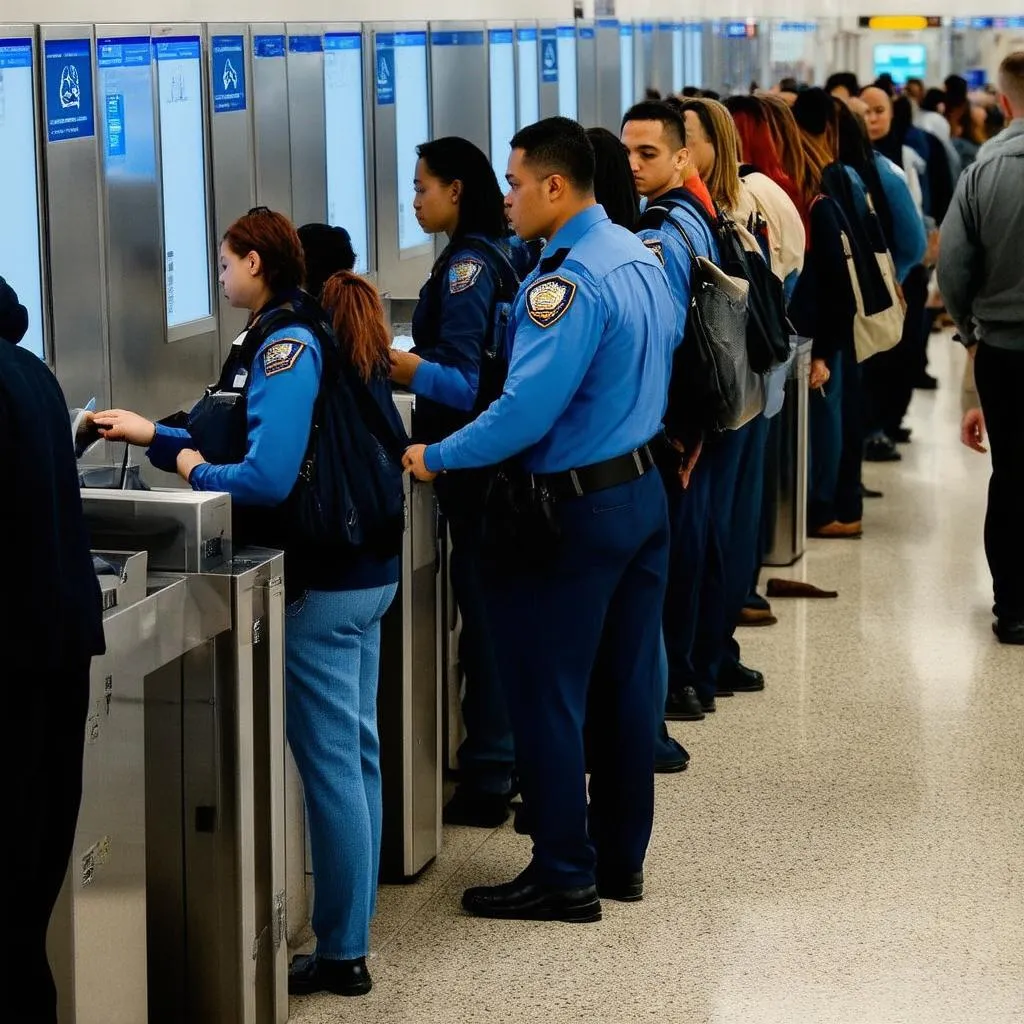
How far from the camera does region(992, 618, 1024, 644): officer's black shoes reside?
5949mm

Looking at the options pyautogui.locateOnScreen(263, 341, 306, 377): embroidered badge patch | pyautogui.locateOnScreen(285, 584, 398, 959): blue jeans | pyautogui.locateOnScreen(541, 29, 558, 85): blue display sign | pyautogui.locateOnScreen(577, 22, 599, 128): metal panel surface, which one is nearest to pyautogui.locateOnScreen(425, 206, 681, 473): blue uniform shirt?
pyautogui.locateOnScreen(285, 584, 398, 959): blue jeans

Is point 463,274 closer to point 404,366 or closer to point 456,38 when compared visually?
point 404,366

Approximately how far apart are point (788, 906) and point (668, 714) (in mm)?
1353

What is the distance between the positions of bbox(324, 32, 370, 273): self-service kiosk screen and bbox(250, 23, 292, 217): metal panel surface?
0.99 feet

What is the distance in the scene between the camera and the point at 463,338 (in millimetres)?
4027

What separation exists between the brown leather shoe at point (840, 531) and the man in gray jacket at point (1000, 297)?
1458mm

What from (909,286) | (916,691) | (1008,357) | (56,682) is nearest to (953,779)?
(916,691)

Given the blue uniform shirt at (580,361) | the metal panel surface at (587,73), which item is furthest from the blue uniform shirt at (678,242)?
the metal panel surface at (587,73)

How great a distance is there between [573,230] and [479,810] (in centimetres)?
148

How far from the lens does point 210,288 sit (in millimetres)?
4180

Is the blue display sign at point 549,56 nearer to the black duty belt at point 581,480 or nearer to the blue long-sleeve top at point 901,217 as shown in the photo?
the blue long-sleeve top at point 901,217

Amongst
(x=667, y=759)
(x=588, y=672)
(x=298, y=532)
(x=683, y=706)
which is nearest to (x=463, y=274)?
(x=588, y=672)

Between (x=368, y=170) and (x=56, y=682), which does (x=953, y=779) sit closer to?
(x=368, y=170)

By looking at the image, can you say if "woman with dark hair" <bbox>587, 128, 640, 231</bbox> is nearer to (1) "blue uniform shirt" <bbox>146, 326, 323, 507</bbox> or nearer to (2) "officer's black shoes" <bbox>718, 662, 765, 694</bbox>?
(1) "blue uniform shirt" <bbox>146, 326, 323, 507</bbox>
